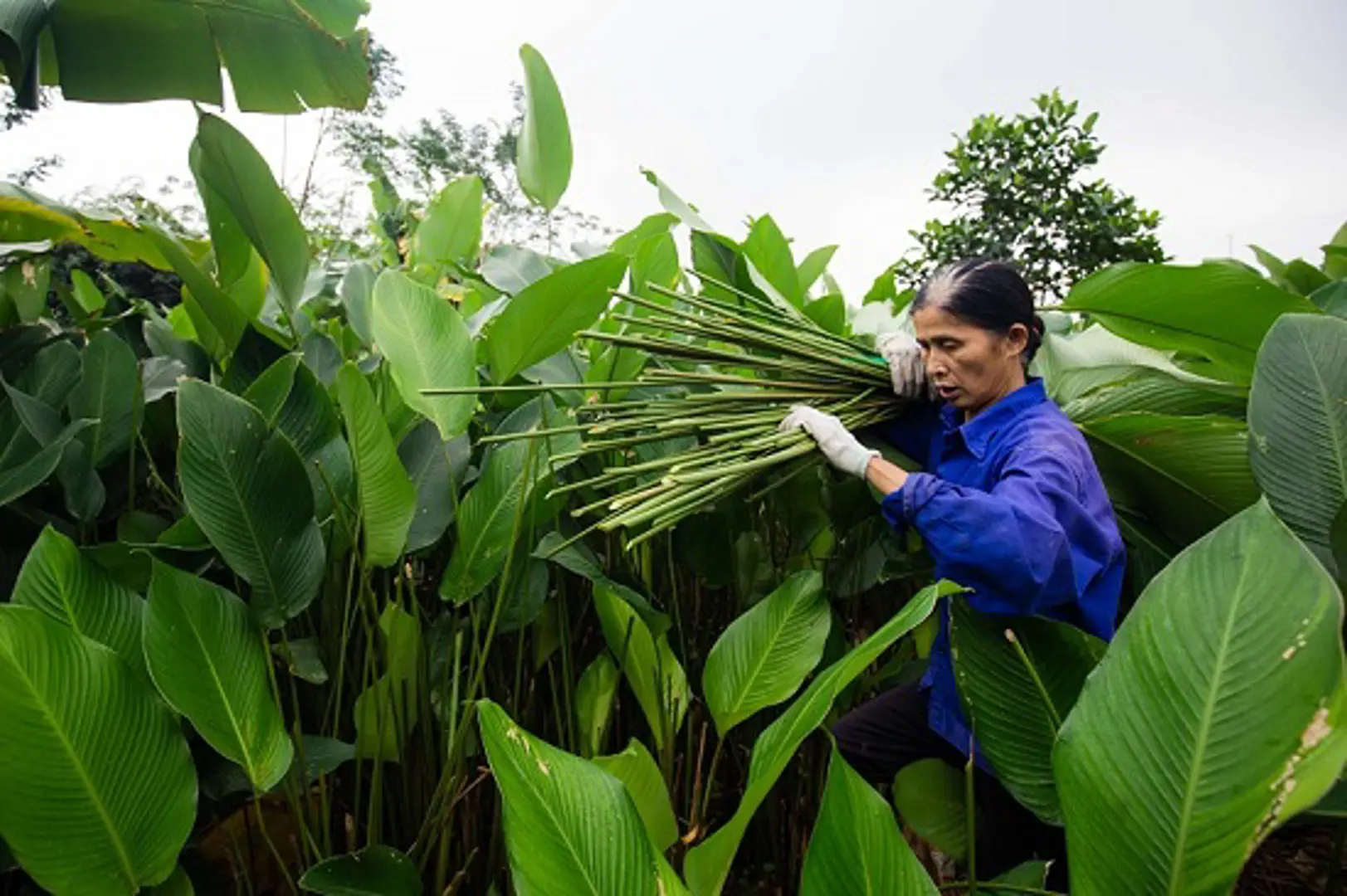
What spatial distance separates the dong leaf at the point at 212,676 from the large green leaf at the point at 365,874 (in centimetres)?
7

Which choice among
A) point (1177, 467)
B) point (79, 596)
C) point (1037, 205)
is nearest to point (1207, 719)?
point (1177, 467)

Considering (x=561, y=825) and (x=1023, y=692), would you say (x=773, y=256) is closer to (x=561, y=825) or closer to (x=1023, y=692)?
(x=1023, y=692)

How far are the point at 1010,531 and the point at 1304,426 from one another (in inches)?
9.0

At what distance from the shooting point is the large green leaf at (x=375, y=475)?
28.2 inches

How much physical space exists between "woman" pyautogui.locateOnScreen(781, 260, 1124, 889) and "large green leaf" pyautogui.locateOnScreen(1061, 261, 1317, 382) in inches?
3.5

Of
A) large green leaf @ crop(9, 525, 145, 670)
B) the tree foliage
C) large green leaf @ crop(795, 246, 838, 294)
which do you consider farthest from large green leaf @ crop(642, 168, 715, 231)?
the tree foliage

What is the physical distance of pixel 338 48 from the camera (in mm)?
1136

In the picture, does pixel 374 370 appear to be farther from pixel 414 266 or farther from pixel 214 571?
pixel 414 266

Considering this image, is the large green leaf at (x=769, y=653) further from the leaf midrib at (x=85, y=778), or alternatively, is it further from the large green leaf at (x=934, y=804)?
the leaf midrib at (x=85, y=778)

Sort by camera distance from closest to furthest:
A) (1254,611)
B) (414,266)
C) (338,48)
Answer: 1. (1254,611)
2. (338,48)
3. (414,266)

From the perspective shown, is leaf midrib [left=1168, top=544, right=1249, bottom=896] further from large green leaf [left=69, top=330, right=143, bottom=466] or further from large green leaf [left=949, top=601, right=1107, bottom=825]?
large green leaf [left=69, top=330, right=143, bottom=466]

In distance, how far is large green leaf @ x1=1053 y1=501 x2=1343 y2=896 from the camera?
0.32 meters

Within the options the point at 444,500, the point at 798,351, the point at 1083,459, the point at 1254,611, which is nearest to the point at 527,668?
the point at 444,500

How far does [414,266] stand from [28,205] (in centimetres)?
60
